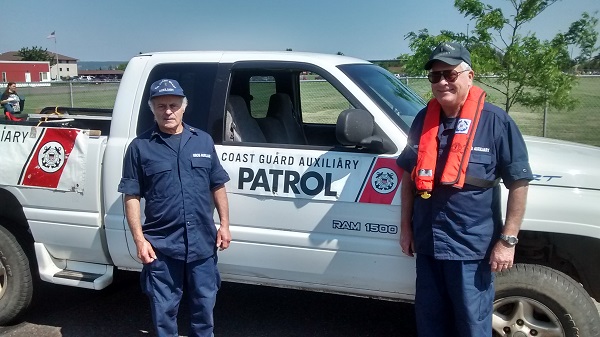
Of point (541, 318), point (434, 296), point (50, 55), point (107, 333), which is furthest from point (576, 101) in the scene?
point (50, 55)

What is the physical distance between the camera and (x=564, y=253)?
3.46m

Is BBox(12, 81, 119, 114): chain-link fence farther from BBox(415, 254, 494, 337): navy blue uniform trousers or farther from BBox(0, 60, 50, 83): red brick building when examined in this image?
BBox(0, 60, 50, 83): red brick building

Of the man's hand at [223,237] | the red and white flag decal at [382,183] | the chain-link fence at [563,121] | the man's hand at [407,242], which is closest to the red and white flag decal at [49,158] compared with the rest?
the man's hand at [223,237]

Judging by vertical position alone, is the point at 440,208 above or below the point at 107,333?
above

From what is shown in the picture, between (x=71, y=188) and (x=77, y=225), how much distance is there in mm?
259

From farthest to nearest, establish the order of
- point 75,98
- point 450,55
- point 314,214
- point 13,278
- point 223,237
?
point 75,98 → point 13,278 → point 314,214 → point 223,237 → point 450,55

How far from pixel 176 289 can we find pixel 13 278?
65.4 inches

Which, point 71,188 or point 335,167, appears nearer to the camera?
point 335,167

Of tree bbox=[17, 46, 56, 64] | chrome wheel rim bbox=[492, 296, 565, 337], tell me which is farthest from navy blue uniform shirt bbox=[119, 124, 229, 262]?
tree bbox=[17, 46, 56, 64]

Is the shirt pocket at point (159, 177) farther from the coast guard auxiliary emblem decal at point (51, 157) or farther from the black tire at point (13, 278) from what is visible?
the black tire at point (13, 278)

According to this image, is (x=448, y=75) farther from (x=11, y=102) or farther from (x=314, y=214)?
(x=11, y=102)

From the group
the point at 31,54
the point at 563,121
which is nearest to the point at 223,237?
the point at 563,121

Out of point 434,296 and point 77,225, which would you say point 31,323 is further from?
point 434,296

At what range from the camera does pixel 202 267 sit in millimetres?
3410
